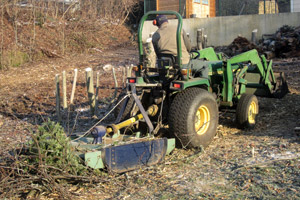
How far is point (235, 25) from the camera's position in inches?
783

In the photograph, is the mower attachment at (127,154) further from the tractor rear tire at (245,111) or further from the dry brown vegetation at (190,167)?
the tractor rear tire at (245,111)

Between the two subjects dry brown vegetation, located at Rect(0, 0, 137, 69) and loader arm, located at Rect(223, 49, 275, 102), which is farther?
dry brown vegetation, located at Rect(0, 0, 137, 69)

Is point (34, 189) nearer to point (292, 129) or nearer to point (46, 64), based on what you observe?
point (292, 129)

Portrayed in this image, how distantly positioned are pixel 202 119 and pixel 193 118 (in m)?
0.49

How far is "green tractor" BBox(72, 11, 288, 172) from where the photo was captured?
214 inches

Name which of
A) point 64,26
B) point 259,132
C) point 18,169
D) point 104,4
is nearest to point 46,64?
point 64,26

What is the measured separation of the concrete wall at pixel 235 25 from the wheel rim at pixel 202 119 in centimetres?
1386

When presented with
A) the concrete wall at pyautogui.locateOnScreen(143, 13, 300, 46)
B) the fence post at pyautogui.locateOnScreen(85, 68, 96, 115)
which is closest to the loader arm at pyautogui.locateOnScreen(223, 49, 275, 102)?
the fence post at pyautogui.locateOnScreen(85, 68, 96, 115)

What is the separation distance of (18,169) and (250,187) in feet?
8.87

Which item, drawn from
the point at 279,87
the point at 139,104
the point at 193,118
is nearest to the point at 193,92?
the point at 193,118

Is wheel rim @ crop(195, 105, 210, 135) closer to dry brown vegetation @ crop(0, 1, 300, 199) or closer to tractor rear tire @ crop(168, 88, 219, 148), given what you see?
tractor rear tire @ crop(168, 88, 219, 148)

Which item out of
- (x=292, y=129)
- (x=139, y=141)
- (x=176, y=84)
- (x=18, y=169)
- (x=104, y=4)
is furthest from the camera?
(x=104, y=4)

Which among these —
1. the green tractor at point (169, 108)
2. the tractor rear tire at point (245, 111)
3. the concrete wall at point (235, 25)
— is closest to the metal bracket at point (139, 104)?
the green tractor at point (169, 108)

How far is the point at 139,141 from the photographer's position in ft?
18.9
